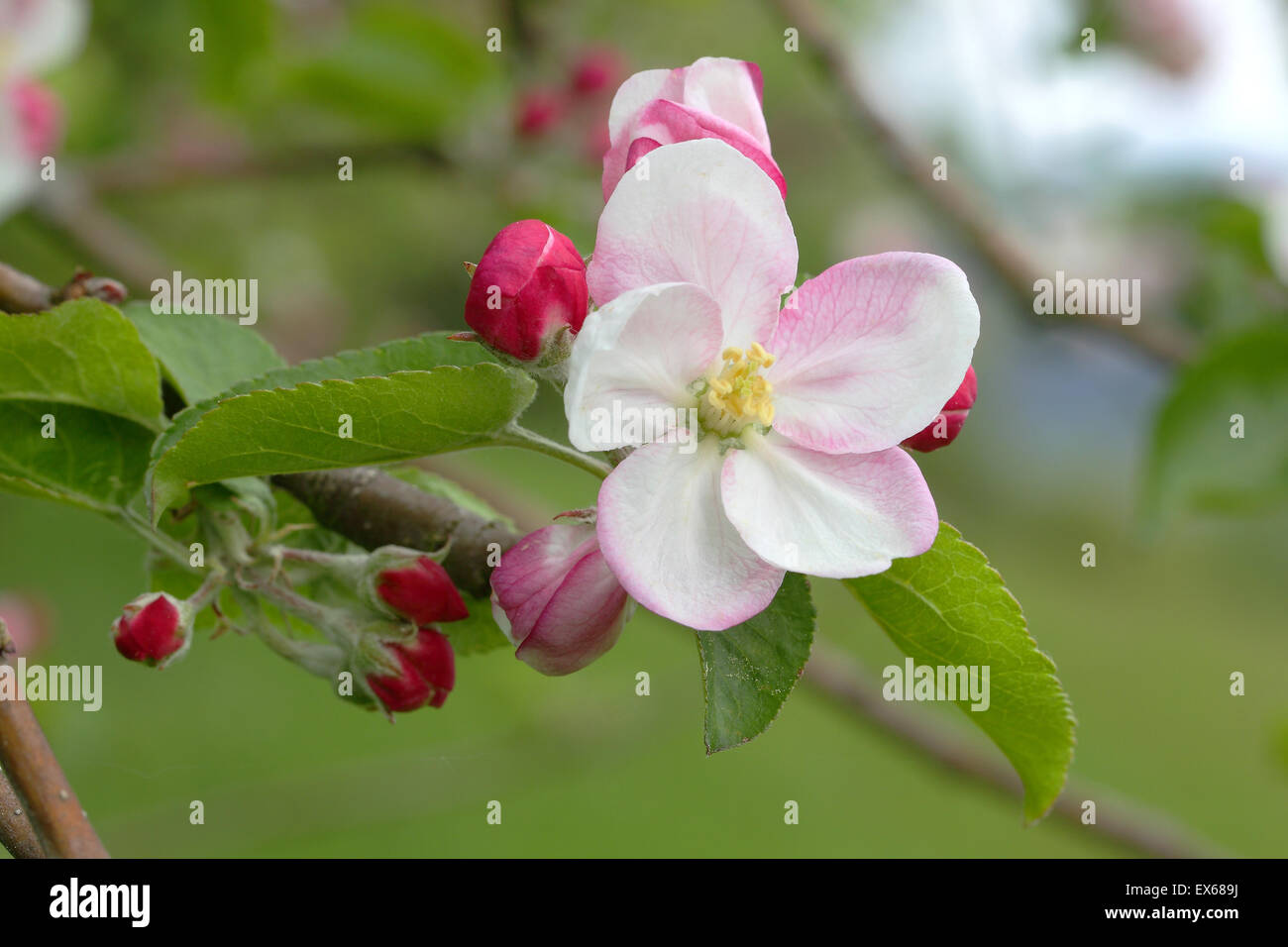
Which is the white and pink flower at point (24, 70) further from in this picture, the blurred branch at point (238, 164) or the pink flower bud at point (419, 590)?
the pink flower bud at point (419, 590)

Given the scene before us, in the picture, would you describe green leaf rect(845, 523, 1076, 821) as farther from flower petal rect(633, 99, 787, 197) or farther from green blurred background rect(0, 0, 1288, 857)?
green blurred background rect(0, 0, 1288, 857)

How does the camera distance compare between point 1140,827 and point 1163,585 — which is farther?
point 1163,585

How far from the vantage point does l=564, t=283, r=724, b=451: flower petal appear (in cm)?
43

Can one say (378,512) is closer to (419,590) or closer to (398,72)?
(419,590)

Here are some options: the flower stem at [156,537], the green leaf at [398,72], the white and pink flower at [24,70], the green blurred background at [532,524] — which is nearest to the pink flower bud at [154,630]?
the flower stem at [156,537]

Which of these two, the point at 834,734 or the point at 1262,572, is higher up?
the point at 1262,572

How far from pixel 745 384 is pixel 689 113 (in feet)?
0.38

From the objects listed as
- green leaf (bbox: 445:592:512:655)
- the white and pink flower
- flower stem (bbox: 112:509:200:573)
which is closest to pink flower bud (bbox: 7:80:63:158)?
the white and pink flower

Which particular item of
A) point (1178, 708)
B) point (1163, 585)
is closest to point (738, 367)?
point (1178, 708)

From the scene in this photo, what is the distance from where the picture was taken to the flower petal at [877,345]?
1.58 feet

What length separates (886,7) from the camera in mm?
3176

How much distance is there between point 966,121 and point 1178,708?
3547mm

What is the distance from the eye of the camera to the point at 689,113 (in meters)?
0.48

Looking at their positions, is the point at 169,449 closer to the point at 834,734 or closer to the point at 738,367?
the point at 738,367
